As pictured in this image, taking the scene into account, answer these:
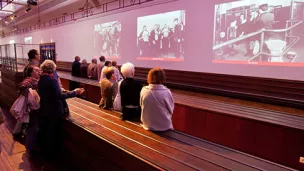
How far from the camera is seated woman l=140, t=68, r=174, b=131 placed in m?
2.13

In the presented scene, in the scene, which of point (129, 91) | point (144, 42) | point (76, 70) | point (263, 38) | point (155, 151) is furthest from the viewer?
point (76, 70)

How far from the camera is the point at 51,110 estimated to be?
2637 mm

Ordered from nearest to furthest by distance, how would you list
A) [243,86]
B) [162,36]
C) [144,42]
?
Result: [243,86] → [162,36] → [144,42]

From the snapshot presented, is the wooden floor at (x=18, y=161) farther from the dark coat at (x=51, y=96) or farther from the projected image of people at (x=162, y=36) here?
the projected image of people at (x=162, y=36)

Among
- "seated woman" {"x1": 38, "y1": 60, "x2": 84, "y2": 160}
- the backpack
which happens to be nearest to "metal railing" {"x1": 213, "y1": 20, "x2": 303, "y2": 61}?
"seated woman" {"x1": 38, "y1": 60, "x2": 84, "y2": 160}

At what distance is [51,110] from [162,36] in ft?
16.2

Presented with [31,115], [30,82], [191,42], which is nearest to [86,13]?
[191,42]

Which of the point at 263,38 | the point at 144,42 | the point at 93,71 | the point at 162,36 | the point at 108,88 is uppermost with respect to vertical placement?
the point at 162,36

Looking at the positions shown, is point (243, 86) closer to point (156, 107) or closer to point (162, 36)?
point (162, 36)

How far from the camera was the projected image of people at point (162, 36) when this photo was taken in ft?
20.3

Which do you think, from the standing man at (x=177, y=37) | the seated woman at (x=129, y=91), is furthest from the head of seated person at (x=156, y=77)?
the standing man at (x=177, y=37)

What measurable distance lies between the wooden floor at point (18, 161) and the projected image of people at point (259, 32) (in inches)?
173

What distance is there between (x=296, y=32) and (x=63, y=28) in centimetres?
1273

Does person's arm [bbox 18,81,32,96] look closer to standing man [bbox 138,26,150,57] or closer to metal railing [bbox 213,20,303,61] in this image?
metal railing [bbox 213,20,303,61]
